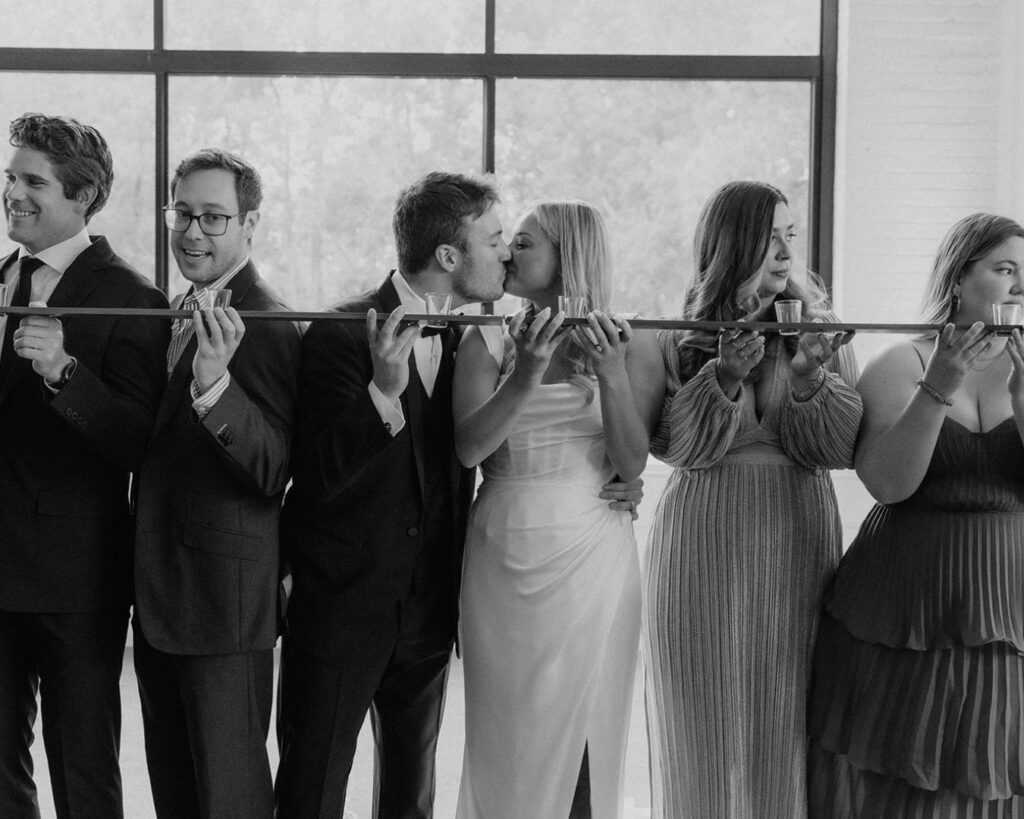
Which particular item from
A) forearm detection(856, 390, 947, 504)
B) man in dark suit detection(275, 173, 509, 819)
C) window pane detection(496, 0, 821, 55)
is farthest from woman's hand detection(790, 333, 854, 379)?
window pane detection(496, 0, 821, 55)

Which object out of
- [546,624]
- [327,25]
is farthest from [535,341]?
[327,25]

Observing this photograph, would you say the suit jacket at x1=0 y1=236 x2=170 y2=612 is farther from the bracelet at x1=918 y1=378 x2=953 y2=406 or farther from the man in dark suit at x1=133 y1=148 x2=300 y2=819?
the bracelet at x1=918 y1=378 x2=953 y2=406

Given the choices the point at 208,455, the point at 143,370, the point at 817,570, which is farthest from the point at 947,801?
the point at 143,370

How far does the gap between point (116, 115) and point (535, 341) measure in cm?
464

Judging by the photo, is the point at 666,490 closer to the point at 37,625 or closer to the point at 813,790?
the point at 813,790

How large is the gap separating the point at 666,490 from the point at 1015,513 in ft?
2.72

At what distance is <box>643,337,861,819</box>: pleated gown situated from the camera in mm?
2932

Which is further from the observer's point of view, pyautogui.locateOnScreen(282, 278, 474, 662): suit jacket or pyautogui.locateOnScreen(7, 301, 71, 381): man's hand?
pyautogui.locateOnScreen(282, 278, 474, 662): suit jacket

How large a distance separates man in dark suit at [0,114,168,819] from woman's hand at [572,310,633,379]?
3.39ft

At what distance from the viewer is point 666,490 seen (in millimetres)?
3125

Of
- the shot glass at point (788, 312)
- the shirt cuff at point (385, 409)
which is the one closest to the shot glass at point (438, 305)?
the shirt cuff at point (385, 409)

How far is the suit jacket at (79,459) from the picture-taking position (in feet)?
9.25

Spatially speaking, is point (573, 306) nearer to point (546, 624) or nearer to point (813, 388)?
point (813, 388)

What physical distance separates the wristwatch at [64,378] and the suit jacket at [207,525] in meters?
0.22
